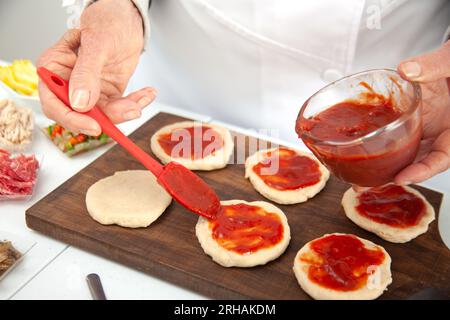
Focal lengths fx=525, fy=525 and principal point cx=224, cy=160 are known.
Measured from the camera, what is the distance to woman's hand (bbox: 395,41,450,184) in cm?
138

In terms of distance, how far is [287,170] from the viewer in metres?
1.92

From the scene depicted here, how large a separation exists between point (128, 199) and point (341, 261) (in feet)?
2.38

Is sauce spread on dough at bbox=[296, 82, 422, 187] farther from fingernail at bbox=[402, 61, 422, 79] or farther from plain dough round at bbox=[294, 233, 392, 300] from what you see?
plain dough round at bbox=[294, 233, 392, 300]

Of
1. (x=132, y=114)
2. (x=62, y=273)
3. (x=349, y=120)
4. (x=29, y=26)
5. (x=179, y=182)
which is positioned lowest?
(x=29, y=26)

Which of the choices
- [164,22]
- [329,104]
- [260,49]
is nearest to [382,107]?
[329,104]

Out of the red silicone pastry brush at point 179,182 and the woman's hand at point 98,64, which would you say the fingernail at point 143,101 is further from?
the red silicone pastry brush at point 179,182

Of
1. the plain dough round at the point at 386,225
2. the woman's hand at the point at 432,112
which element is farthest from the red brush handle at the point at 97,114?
the woman's hand at the point at 432,112

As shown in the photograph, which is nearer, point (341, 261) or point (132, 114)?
Answer: point (341, 261)

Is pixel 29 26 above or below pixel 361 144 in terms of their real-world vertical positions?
below

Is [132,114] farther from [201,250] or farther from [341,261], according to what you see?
[341,261]

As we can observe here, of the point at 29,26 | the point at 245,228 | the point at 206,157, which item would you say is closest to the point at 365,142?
the point at 245,228

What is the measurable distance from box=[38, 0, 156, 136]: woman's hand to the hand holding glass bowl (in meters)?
0.63

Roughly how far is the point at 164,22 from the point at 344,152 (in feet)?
4.16
